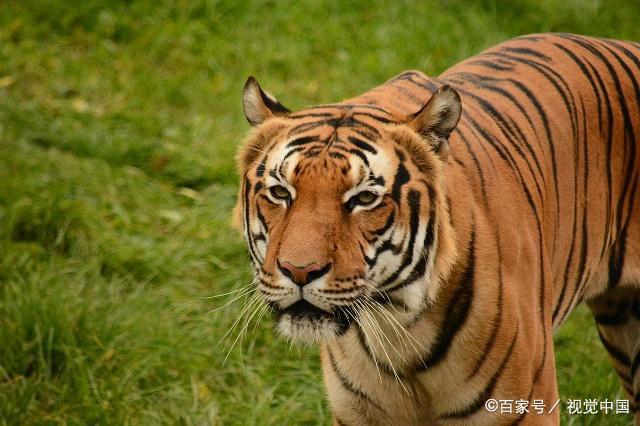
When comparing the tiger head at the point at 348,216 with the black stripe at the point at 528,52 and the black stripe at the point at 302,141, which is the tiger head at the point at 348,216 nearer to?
the black stripe at the point at 302,141

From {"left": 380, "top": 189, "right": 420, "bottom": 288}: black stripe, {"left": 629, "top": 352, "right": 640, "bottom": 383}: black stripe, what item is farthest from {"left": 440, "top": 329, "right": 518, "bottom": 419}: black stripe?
{"left": 629, "top": 352, "right": 640, "bottom": 383}: black stripe

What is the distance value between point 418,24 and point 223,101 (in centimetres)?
170

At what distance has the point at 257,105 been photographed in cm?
281

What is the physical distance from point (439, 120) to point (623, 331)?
1490 millimetres

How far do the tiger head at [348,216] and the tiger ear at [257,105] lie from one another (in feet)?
0.49

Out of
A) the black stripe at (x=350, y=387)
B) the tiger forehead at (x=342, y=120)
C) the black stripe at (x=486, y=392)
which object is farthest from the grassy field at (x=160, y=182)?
the black stripe at (x=486, y=392)

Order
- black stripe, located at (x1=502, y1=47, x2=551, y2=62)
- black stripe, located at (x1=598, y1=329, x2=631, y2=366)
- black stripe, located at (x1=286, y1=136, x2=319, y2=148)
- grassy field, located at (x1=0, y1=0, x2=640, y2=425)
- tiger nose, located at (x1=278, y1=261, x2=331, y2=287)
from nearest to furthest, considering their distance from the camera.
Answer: tiger nose, located at (x1=278, y1=261, x2=331, y2=287)
black stripe, located at (x1=286, y1=136, x2=319, y2=148)
black stripe, located at (x1=502, y1=47, x2=551, y2=62)
black stripe, located at (x1=598, y1=329, x2=631, y2=366)
grassy field, located at (x1=0, y1=0, x2=640, y2=425)

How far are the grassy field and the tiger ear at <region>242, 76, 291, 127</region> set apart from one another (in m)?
0.95

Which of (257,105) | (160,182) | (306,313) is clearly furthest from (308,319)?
(160,182)

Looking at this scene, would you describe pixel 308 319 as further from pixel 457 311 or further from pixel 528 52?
pixel 528 52

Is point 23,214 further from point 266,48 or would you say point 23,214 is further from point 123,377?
point 266,48

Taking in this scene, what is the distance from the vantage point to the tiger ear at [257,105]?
2797 millimetres

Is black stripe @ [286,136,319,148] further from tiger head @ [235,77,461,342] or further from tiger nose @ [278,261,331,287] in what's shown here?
tiger nose @ [278,261,331,287]

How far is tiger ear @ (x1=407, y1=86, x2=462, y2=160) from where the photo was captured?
253 cm
